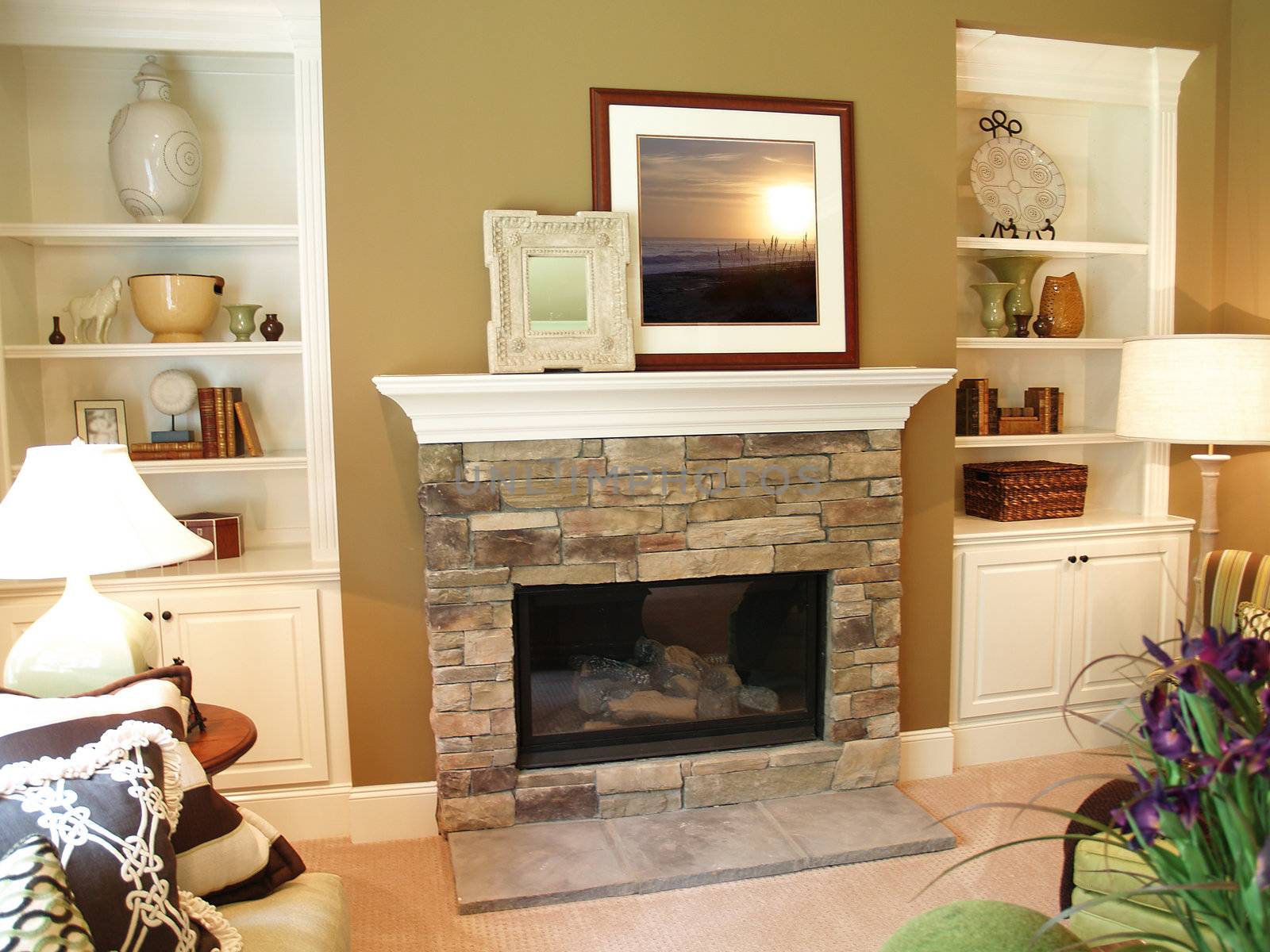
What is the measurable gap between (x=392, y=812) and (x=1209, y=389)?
9.21ft

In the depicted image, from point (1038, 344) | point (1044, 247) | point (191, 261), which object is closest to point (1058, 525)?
point (1038, 344)

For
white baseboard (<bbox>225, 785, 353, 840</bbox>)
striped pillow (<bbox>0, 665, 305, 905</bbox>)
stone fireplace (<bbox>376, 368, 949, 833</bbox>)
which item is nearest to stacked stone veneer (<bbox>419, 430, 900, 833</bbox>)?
stone fireplace (<bbox>376, 368, 949, 833</bbox>)

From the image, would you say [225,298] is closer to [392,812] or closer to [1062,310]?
[392,812]

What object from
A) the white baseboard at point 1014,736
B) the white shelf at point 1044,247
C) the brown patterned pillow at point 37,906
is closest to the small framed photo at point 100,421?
the brown patterned pillow at point 37,906

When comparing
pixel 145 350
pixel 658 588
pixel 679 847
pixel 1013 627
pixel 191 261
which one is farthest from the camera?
pixel 1013 627

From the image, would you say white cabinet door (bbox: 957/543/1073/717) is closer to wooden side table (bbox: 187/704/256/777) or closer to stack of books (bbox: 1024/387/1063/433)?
stack of books (bbox: 1024/387/1063/433)

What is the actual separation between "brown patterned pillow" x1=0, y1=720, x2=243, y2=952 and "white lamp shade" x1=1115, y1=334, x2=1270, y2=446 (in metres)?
2.86

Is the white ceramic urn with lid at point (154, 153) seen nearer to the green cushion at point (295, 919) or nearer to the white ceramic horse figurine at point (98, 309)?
the white ceramic horse figurine at point (98, 309)

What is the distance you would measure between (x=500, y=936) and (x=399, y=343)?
1.66m

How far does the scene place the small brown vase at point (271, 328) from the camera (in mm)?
3148

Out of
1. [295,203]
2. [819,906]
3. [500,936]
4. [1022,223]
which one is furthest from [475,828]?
[1022,223]

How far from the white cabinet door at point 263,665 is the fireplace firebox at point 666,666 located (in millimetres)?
646

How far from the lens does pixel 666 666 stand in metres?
3.17

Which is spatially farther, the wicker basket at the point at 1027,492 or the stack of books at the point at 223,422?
the wicker basket at the point at 1027,492
